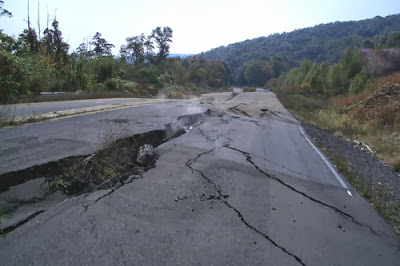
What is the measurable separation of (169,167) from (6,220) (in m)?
2.44

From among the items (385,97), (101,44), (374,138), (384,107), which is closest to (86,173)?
(374,138)

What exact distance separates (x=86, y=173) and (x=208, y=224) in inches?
73.3

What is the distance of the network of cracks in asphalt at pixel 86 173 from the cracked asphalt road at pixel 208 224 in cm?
18

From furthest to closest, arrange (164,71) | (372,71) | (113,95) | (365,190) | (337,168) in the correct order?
(164,71), (372,71), (113,95), (337,168), (365,190)

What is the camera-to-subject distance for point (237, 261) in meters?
2.49

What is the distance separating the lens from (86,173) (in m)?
3.73

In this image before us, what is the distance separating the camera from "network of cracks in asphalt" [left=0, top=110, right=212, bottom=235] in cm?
305

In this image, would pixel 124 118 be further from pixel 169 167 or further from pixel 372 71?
pixel 372 71

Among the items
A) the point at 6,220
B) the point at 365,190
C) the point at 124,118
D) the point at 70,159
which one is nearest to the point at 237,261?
the point at 6,220

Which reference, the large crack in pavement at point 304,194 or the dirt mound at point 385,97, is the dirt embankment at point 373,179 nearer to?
the large crack in pavement at point 304,194

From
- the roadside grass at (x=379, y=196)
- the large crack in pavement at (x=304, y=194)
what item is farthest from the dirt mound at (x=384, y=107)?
the large crack in pavement at (x=304, y=194)

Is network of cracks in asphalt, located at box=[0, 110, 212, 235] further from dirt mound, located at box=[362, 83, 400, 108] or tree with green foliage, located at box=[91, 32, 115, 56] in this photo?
tree with green foliage, located at box=[91, 32, 115, 56]

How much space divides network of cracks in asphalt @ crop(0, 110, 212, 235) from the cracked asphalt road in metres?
0.18

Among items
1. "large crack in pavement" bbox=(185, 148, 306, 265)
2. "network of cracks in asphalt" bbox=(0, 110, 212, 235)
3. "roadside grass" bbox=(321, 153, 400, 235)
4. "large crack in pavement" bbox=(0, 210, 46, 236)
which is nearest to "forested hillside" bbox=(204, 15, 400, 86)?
"roadside grass" bbox=(321, 153, 400, 235)
